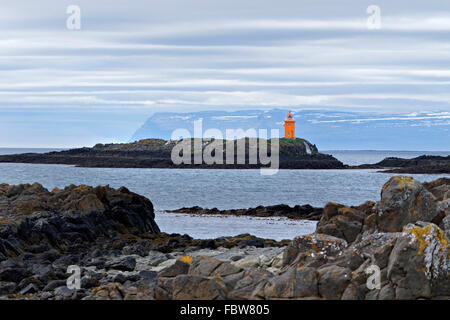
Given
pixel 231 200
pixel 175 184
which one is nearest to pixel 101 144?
pixel 175 184

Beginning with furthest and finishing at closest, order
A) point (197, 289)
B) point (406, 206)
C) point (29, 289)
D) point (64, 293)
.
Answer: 1. point (29, 289)
2. point (406, 206)
3. point (64, 293)
4. point (197, 289)

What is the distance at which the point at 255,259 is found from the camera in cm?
1275

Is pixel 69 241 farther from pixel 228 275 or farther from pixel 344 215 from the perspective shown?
pixel 228 275

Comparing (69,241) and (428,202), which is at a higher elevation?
(428,202)

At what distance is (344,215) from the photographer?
13281 millimetres

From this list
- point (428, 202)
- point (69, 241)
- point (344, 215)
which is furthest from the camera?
point (69, 241)

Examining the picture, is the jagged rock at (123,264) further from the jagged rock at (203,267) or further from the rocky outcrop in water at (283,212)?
the rocky outcrop in water at (283,212)

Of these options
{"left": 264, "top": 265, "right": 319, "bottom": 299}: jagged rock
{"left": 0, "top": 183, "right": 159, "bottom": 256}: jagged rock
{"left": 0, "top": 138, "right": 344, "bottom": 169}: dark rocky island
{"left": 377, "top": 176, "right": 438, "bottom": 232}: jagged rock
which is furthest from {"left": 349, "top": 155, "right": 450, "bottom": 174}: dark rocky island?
{"left": 264, "top": 265, "right": 319, "bottom": 299}: jagged rock

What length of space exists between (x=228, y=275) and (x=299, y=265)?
48.6 inches

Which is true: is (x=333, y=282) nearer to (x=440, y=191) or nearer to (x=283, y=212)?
(x=440, y=191)

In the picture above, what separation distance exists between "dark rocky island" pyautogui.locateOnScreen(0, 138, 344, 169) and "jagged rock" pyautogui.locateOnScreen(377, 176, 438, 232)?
270ft

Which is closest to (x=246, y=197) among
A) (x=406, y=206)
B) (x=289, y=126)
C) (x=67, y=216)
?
(x=67, y=216)

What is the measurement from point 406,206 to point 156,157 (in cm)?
9352

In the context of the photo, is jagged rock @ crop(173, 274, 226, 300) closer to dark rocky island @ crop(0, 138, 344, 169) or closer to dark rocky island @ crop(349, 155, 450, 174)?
dark rocky island @ crop(349, 155, 450, 174)
